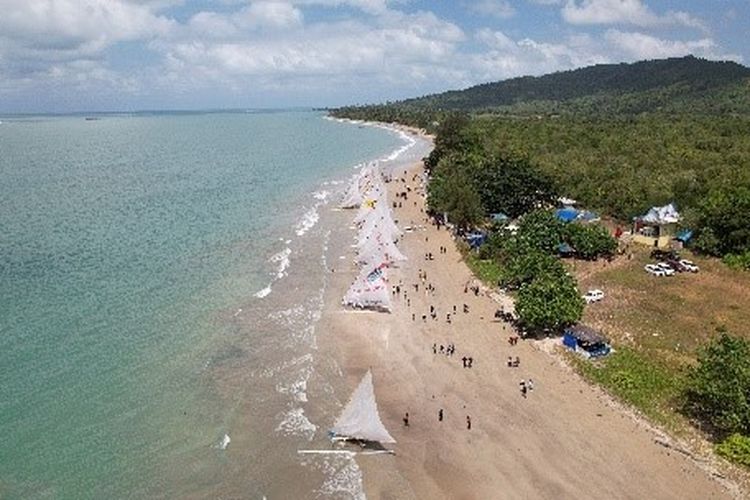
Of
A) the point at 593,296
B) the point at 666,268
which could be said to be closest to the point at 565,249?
the point at 666,268

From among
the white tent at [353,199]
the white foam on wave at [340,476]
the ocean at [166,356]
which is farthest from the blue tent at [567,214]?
the white foam on wave at [340,476]

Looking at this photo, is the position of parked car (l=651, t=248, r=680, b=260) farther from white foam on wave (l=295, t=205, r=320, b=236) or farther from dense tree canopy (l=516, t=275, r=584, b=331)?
white foam on wave (l=295, t=205, r=320, b=236)

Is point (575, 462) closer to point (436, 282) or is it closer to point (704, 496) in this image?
point (704, 496)

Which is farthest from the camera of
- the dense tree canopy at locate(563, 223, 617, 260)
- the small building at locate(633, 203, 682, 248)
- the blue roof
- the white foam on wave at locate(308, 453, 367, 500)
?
the small building at locate(633, 203, 682, 248)

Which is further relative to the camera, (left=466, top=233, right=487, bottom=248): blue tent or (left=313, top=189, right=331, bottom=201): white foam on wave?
(left=313, top=189, right=331, bottom=201): white foam on wave

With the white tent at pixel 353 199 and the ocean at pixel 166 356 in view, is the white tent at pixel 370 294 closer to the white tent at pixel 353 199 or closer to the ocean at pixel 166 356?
the ocean at pixel 166 356

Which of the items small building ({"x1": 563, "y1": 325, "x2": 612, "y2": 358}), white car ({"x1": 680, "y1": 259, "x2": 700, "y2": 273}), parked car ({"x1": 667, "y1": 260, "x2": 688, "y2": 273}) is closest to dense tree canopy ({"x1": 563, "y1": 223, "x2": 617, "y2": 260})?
parked car ({"x1": 667, "y1": 260, "x2": 688, "y2": 273})

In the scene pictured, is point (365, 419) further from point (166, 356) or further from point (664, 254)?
point (664, 254)
